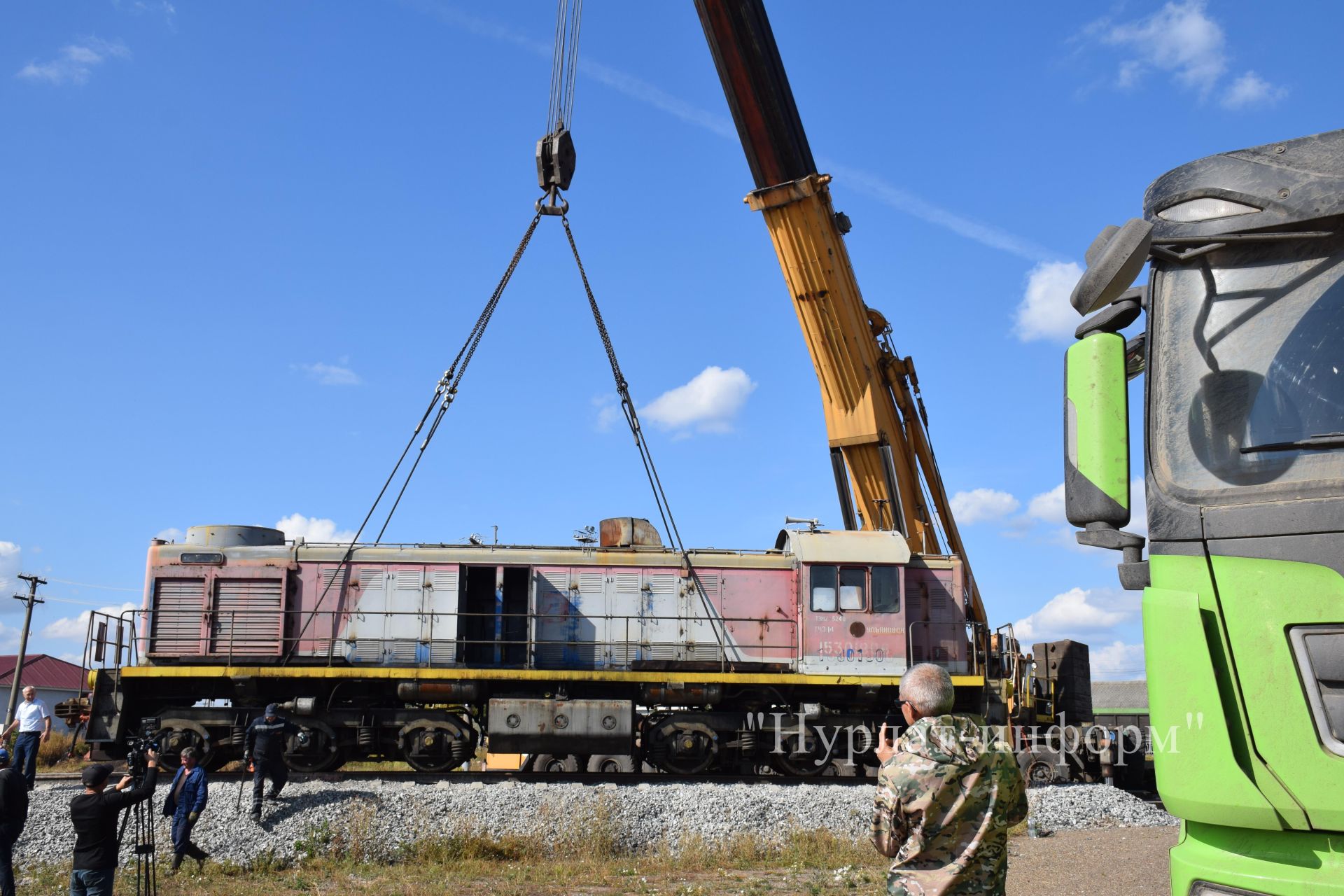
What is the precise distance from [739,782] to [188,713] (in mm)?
7718

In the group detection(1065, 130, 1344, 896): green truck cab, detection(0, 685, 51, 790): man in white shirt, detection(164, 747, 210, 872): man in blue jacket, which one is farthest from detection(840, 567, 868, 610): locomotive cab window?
detection(1065, 130, 1344, 896): green truck cab

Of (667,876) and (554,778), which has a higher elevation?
(554,778)

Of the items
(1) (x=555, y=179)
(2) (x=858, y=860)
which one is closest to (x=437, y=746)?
(2) (x=858, y=860)

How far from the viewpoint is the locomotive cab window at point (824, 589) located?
51.4 ft

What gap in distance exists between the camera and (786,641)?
15.8 metres

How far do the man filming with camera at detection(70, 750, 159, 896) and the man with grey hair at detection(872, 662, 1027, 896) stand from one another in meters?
5.90

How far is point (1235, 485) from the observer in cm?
374

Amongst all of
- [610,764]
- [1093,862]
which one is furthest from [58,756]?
[1093,862]

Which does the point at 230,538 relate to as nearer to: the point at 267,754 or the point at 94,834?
the point at 267,754

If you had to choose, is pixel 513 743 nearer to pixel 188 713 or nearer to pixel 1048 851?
pixel 188 713

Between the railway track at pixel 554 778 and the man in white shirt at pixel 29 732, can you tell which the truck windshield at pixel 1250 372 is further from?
the man in white shirt at pixel 29 732

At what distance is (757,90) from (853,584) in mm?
7119

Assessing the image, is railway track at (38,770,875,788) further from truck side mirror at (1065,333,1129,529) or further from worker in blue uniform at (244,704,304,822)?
truck side mirror at (1065,333,1129,529)

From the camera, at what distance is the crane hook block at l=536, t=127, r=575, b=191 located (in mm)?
13047
